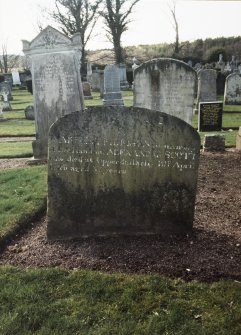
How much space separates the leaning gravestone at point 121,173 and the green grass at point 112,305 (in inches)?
37.6

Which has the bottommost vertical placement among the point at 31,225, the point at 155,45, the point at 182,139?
the point at 31,225

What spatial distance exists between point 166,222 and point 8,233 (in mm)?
2204

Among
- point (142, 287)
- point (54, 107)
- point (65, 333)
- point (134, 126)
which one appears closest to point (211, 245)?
point (142, 287)

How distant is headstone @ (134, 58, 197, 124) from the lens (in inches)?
387

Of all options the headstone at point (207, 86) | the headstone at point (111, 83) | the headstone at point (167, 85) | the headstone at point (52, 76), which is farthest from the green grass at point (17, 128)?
the headstone at point (207, 86)

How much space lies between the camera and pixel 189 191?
465 centimetres

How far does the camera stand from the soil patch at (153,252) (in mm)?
4062

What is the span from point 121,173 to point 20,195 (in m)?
2.64

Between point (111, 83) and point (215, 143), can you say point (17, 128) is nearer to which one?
point (111, 83)

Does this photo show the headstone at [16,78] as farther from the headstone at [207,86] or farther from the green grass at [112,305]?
Answer: the green grass at [112,305]

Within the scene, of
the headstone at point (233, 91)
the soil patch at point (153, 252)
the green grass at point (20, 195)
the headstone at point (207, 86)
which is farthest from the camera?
the headstone at point (233, 91)

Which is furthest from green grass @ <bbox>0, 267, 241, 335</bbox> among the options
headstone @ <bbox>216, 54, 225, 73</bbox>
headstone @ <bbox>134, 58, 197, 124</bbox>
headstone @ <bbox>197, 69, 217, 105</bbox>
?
headstone @ <bbox>216, 54, 225, 73</bbox>

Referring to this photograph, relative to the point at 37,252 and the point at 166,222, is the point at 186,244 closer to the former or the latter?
the point at 166,222

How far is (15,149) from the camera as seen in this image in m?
11.7
